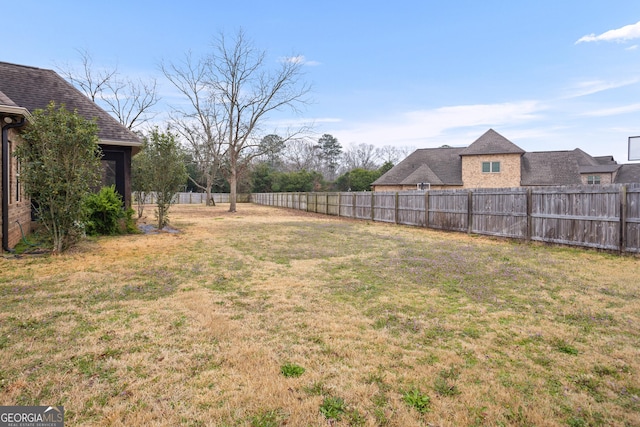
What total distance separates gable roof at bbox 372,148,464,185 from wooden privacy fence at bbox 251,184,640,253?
541 inches

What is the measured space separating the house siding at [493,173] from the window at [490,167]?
23 cm

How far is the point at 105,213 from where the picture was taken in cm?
1047

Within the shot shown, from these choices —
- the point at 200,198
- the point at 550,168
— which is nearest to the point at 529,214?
the point at 550,168

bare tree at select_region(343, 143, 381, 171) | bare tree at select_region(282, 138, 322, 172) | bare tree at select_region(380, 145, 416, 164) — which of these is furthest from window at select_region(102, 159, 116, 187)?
bare tree at select_region(380, 145, 416, 164)

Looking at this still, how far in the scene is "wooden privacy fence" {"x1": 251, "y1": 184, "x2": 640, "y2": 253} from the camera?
7.41 m

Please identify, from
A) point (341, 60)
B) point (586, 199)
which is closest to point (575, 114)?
point (341, 60)

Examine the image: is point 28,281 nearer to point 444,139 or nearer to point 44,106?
point 44,106

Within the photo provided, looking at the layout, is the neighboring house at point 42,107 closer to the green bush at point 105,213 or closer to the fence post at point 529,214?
the green bush at point 105,213

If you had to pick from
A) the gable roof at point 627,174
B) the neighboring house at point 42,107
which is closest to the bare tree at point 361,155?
the gable roof at point 627,174

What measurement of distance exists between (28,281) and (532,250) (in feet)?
34.0

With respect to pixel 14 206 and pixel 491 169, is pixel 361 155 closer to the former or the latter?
pixel 491 169

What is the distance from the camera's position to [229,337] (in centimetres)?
312

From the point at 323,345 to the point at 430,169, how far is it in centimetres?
2948

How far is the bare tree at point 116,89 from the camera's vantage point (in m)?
26.7
